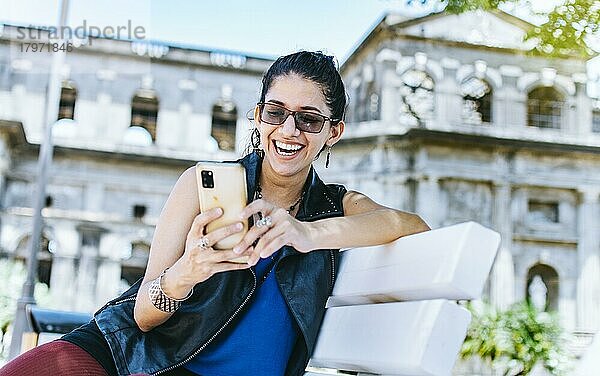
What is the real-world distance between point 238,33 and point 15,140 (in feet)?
11.6

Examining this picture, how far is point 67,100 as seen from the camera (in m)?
11.8

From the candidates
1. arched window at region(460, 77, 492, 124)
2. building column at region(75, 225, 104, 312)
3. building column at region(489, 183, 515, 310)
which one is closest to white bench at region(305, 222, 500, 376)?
building column at region(489, 183, 515, 310)

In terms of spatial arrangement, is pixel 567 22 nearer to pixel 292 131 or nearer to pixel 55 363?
pixel 292 131

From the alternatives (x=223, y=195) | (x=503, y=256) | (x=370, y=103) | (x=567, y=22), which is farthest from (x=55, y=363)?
(x=370, y=103)

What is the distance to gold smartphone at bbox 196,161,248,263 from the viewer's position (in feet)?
2.17

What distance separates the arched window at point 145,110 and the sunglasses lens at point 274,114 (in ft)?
37.4

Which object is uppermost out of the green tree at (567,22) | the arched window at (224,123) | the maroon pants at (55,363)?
the arched window at (224,123)

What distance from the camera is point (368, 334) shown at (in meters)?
0.82

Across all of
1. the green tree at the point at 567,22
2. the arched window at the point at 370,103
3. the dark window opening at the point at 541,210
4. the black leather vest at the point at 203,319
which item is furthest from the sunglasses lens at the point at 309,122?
the dark window opening at the point at 541,210

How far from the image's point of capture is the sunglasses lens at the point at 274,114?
819 millimetres

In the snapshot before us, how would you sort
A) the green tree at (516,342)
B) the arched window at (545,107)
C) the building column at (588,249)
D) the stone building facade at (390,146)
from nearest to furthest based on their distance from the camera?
the green tree at (516,342) → the stone building facade at (390,146) → the building column at (588,249) → the arched window at (545,107)

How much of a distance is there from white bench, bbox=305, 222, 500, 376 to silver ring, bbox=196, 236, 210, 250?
0.20 m

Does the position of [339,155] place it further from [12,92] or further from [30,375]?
[30,375]

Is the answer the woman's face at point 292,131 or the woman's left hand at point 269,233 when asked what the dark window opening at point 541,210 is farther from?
the woman's left hand at point 269,233
